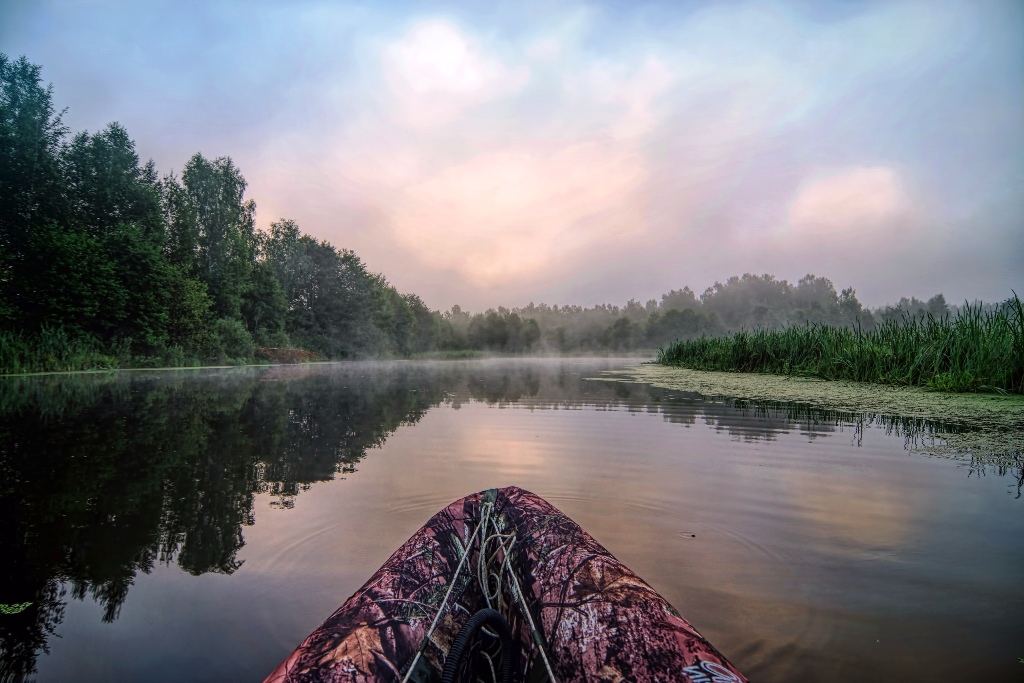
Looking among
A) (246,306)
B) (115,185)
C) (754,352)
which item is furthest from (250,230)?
(754,352)

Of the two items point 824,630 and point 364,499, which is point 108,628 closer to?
point 364,499

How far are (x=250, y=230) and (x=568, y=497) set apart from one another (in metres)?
36.8

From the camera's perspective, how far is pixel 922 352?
841cm

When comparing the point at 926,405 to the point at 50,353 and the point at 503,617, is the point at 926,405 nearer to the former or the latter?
the point at 503,617

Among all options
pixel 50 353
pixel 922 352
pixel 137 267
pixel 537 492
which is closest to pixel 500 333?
pixel 137 267

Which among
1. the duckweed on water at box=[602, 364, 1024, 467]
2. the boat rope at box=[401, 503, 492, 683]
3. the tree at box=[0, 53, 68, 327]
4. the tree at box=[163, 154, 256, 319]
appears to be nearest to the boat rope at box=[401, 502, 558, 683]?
the boat rope at box=[401, 503, 492, 683]

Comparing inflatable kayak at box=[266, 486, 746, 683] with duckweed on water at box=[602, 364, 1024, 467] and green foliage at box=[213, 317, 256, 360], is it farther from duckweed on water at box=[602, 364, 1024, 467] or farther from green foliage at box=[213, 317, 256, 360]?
green foliage at box=[213, 317, 256, 360]

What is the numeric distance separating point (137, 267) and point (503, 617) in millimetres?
24550

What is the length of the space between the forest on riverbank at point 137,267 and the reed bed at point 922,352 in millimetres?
556

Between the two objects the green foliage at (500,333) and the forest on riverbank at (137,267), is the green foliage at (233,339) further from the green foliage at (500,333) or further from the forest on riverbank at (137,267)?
the green foliage at (500,333)

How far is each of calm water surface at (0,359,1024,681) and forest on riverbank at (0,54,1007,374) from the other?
24.9 feet

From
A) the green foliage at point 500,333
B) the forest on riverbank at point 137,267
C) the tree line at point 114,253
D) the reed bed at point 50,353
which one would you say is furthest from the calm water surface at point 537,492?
the green foliage at point 500,333

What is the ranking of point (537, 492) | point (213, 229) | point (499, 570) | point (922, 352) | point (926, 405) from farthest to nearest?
point (213, 229) → point (922, 352) → point (926, 405) → point (537, 492) → point (499, 570)

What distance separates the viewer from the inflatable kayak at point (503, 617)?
1.00m
